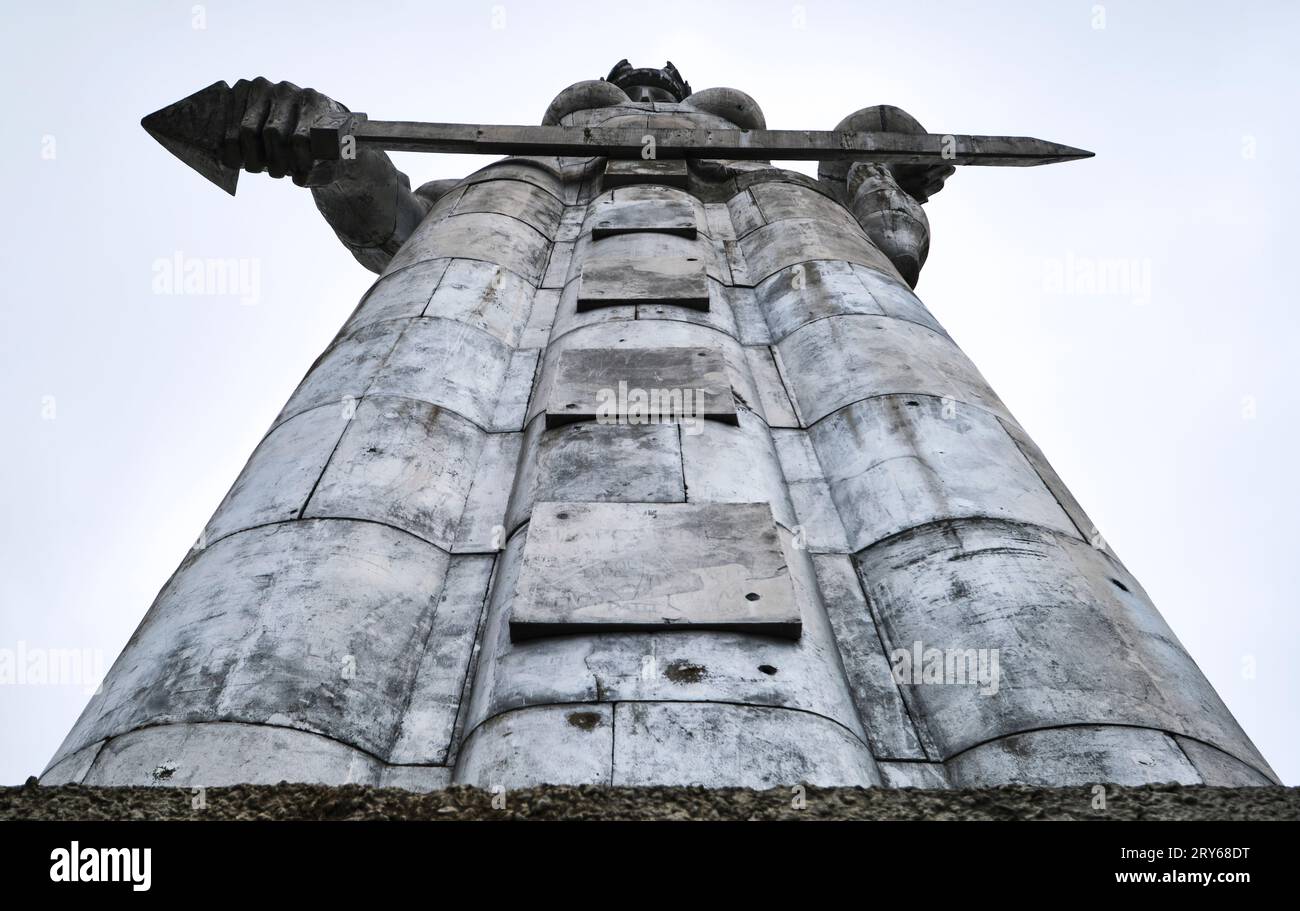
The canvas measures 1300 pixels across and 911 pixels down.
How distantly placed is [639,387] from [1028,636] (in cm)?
219

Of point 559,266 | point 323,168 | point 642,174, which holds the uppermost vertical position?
point 642,174

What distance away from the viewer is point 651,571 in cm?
410

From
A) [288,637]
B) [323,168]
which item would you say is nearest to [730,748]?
[288,637]

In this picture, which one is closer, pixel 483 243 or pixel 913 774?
pixel 913 774

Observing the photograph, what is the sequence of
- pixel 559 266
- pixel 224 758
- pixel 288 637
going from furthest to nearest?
pixel 559 266, pixel 288 637, pixel 224 758

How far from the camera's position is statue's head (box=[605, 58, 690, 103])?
14484 millimetres

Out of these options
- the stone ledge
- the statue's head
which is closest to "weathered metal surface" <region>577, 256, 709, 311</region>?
the stone ledge

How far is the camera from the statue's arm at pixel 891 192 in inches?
358

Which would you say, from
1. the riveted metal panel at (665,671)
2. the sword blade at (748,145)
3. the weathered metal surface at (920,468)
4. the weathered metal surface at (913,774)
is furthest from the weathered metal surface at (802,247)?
the weathered metal surface at (913,774)

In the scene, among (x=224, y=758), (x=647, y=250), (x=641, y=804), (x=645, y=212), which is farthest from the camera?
(x=645, y=212)

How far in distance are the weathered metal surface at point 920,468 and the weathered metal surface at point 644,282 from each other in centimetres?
137

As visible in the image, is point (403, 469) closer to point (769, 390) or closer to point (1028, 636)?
point (769, 390)

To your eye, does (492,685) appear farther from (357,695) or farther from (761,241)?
(761,241)

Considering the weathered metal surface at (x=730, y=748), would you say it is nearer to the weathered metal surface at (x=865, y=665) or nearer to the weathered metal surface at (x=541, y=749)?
the weathered metal surface at (x=541, y=749)
